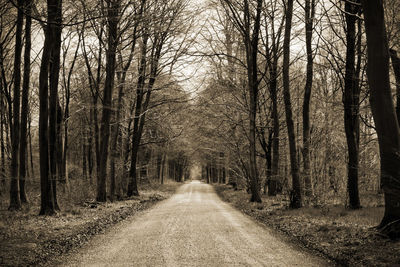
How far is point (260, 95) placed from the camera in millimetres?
22734

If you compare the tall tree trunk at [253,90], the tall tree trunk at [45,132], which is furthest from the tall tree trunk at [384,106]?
the tall tree trunk at [253,90]

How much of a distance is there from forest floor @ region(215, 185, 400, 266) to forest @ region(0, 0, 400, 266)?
0.54 metres

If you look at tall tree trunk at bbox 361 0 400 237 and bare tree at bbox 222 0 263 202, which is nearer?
tall tree trunk at bbox 361 0 400 237

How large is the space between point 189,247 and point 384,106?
493 centimetres

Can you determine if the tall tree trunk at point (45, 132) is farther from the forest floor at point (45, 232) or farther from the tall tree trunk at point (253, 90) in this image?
the tall tree trunk at point (253, 90)

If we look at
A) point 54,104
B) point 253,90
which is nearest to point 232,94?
point 253,90

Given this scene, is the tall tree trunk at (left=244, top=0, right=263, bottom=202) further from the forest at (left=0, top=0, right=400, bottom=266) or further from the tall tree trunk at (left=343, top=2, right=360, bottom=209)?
the tall tree trunk at (left=343, top=2, right=360, bottom=209)

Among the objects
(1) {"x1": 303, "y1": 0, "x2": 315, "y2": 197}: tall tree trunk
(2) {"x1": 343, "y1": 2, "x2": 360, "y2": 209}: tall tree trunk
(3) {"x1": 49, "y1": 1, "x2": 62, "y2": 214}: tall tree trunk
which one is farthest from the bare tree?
(3) {"x1": 49, "y1": 1, "x2": 62, "y2": 214}: tall tree trunk

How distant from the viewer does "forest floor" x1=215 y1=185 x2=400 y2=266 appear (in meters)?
6.06

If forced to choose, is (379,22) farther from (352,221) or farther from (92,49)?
(92,49)

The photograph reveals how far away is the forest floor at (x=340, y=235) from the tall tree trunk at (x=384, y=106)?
635 mm

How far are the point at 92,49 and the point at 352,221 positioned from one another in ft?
54.7

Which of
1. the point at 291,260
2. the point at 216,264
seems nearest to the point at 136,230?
the point at 216,264

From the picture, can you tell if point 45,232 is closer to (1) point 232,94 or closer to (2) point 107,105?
(2) point 107,105
